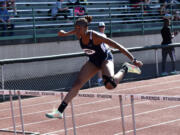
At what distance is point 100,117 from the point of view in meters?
10.3

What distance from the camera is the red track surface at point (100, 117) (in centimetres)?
891

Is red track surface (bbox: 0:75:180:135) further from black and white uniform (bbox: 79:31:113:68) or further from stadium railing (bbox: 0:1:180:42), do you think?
stadium railing (bbox: 0:1:180:42)

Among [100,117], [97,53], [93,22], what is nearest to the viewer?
[97,53]

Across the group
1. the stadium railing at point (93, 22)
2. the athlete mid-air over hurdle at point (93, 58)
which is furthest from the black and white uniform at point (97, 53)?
the stadium railing at point (93, 22)

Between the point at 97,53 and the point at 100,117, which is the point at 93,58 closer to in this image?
the point at 97,53

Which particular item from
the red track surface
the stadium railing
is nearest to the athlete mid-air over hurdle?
the red track surface

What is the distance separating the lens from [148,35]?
22.4 metres

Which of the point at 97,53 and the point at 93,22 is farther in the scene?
the point at 93,22

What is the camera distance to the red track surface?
8.91 meters

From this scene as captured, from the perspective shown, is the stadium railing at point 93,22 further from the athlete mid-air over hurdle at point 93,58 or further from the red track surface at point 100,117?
the athlete mid-air over hurdle at point 93,58

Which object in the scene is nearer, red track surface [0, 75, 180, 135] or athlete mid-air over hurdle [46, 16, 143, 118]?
athlete mid-air over hurdle [46, 16, 143, 118]

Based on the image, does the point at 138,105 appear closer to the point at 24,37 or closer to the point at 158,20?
the point at 24,37

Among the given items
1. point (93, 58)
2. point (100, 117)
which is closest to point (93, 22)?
point (100, 117)

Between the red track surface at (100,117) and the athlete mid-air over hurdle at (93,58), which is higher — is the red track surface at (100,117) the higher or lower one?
the lower one
